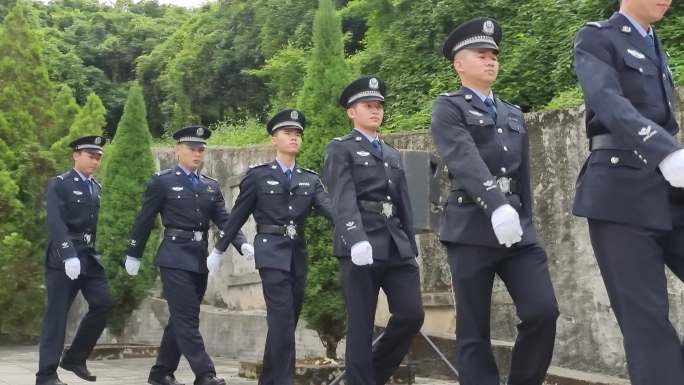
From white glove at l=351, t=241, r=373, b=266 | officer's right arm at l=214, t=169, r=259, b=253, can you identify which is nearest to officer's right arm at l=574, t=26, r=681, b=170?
white glove at l=351, t=241, r=373, b=266

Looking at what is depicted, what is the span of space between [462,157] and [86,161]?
5044mm

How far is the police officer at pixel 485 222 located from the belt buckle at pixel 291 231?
7.70 feet

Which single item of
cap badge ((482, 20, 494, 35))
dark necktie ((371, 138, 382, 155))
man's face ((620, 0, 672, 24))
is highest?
cap badge ((482, 20, 494, 35))

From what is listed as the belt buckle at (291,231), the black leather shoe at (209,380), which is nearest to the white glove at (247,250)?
the belt buckle at (291,231)

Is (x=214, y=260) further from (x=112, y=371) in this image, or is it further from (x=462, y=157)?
(x=462, y=157)

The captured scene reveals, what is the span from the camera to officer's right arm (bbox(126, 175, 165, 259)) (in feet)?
26.2

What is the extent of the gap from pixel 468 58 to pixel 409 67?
10582mm

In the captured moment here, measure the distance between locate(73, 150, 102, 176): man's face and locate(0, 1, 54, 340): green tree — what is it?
14.3ft

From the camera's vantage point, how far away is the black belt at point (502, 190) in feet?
15.5

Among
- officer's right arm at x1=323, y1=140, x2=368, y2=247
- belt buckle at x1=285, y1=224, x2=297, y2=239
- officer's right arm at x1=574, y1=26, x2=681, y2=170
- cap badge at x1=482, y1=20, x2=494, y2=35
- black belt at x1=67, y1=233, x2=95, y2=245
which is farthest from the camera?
black belt at x1=67, y1=233, x2=95, y2=245

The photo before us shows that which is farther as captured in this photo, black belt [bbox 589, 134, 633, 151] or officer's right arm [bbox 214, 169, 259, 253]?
officer's right arm [bbox 214, 169, 259, 253]

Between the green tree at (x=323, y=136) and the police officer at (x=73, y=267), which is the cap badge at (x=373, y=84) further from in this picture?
the police officer at (x=73, y=267)

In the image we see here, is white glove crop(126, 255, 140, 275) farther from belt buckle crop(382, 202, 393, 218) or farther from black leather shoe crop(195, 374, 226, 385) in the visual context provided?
belt buckle crop(382, 202, 393, 218)

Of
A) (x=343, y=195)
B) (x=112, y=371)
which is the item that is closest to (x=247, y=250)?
(x=343, y=195)
